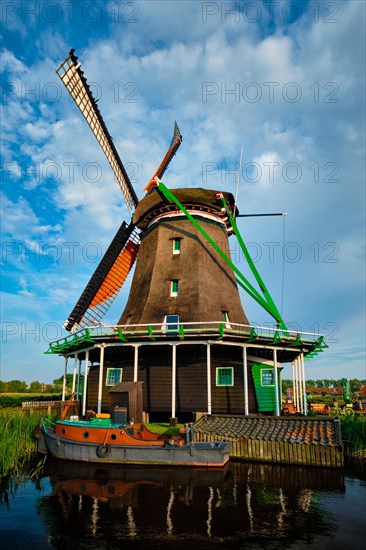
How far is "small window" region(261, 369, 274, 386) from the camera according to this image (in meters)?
21.7

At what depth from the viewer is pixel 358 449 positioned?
16.0 metres

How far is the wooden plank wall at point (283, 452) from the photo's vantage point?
45.3 ft

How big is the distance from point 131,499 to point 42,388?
231 feet

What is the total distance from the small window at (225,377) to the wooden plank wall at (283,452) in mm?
5146

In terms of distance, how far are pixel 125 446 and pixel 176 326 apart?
8331 mm

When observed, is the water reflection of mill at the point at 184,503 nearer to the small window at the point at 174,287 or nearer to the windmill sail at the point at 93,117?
the small window at the point at 174,287

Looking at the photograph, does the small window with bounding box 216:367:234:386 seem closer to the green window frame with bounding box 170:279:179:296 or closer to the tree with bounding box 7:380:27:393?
the green window frame with bounding box 170:279:179:296

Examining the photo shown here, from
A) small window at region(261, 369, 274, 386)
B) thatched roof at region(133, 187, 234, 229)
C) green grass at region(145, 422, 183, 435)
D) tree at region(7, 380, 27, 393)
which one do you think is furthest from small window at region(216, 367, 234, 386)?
tree at region(7, 380, 27, 393)

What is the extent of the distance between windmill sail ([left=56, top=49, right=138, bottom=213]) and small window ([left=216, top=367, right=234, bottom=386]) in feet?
52.7

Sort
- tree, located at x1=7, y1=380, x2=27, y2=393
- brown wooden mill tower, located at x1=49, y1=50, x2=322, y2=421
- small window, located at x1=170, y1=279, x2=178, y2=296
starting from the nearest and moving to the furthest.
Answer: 1. brown wooden mill tower, located at x1=49, y1=50, x2=322, y2=421
2. small window, located at x1=170, y1=279, x2=178, y2=296
3. tree, located at x1=7, y1=380, x2=27, y2=393

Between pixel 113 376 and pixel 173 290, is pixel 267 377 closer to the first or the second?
pixel 173 290

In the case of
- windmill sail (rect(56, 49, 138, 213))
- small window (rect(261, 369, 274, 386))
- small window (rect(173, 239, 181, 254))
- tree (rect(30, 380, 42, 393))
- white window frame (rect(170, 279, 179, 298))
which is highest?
windmill sail (rect(56, 49, 138, 213))

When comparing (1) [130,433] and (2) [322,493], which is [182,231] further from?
(2) [322,493]

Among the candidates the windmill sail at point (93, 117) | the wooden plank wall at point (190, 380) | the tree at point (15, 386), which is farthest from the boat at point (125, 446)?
the tree at point (15, 386)
